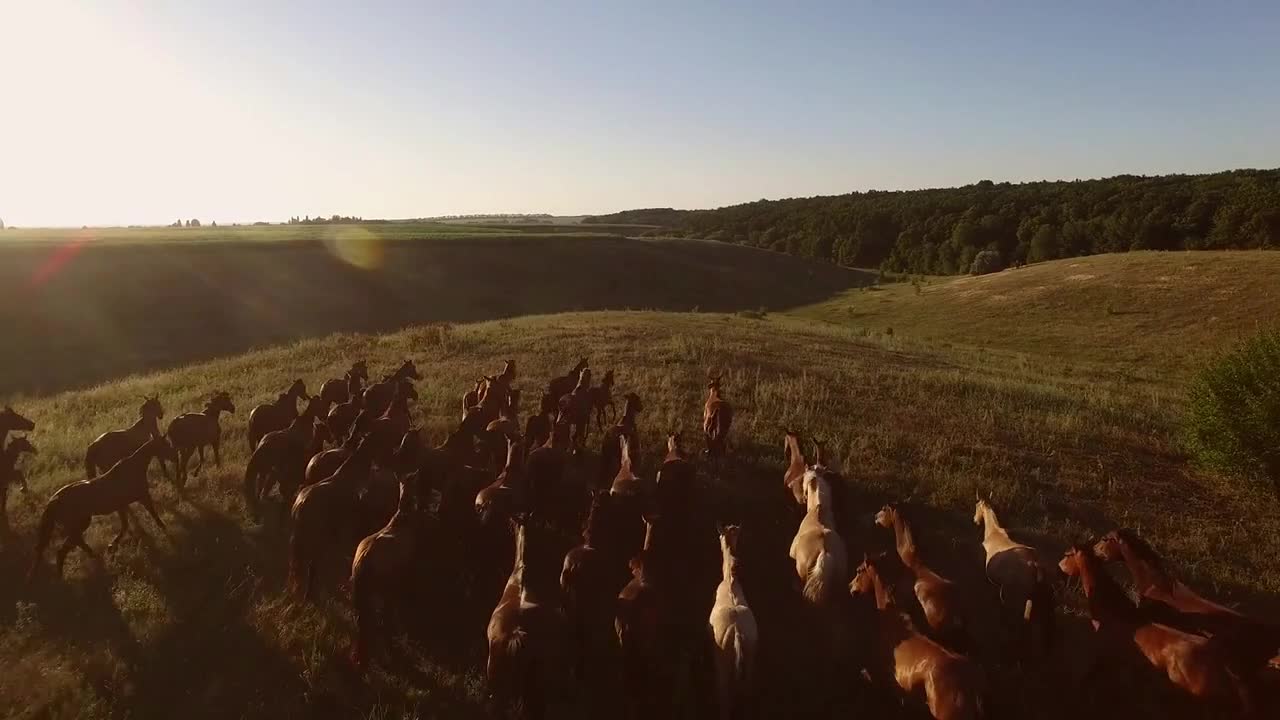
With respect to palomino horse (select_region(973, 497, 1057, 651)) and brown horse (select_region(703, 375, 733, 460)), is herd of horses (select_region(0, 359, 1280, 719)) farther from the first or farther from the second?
brown horse (select_region(703, 375, 733, 460))

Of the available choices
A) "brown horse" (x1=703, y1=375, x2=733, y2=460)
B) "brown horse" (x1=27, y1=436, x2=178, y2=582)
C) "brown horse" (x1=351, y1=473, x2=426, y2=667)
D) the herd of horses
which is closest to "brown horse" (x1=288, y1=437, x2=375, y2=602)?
the herd of horses

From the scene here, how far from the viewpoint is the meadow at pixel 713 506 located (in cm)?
634

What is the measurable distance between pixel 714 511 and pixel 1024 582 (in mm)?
4125

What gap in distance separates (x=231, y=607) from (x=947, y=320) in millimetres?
47487

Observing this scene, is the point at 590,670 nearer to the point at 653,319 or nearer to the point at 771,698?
the point at 771,698

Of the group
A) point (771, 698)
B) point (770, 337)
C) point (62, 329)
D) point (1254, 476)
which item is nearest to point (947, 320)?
point (770, 337)

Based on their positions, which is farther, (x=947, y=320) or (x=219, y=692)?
(x=947, y=320)

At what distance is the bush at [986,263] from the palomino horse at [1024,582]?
8187 centimetres

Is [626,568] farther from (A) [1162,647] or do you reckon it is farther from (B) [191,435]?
(B) [191,435]

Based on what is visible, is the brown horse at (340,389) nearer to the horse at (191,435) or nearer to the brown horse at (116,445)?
the horse at (191,435)

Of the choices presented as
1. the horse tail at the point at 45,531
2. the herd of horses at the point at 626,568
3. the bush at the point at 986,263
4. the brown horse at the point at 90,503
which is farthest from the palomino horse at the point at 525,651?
the bush at the point at 986,263

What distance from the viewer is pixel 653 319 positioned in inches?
1259

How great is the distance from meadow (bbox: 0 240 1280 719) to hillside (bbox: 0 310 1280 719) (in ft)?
0.11

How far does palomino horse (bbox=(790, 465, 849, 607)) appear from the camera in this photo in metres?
6.98
